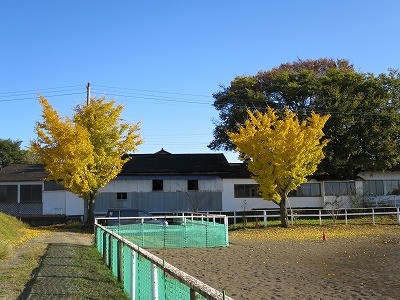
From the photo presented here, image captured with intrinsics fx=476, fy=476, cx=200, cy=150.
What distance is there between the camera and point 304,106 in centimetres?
4112

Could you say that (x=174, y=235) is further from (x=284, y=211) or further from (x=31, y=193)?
(x=31, y=193)

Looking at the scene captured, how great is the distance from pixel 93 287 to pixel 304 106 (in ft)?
112

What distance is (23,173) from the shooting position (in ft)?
132

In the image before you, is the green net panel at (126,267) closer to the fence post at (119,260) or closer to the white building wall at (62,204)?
the fence post at (119,260)

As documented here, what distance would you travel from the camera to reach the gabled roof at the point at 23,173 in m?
38.7

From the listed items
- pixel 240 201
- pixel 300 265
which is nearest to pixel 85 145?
pixel 240 201

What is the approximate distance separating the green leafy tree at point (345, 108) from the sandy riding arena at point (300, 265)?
1332 centimetres

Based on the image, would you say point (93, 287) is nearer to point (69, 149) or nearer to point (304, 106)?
point (69, 149)

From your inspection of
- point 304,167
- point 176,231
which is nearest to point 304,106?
point 304,167

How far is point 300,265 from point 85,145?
18605 mm

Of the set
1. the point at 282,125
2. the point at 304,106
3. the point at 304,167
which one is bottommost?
the point at 304,167

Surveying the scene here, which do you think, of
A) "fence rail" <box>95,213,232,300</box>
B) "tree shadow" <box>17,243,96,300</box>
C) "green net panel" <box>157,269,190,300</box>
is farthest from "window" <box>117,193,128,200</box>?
"green net panel" <box>157,269,190,300</box>

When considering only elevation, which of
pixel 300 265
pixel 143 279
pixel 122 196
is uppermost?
pixel 122 196

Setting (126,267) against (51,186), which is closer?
(126,267)
